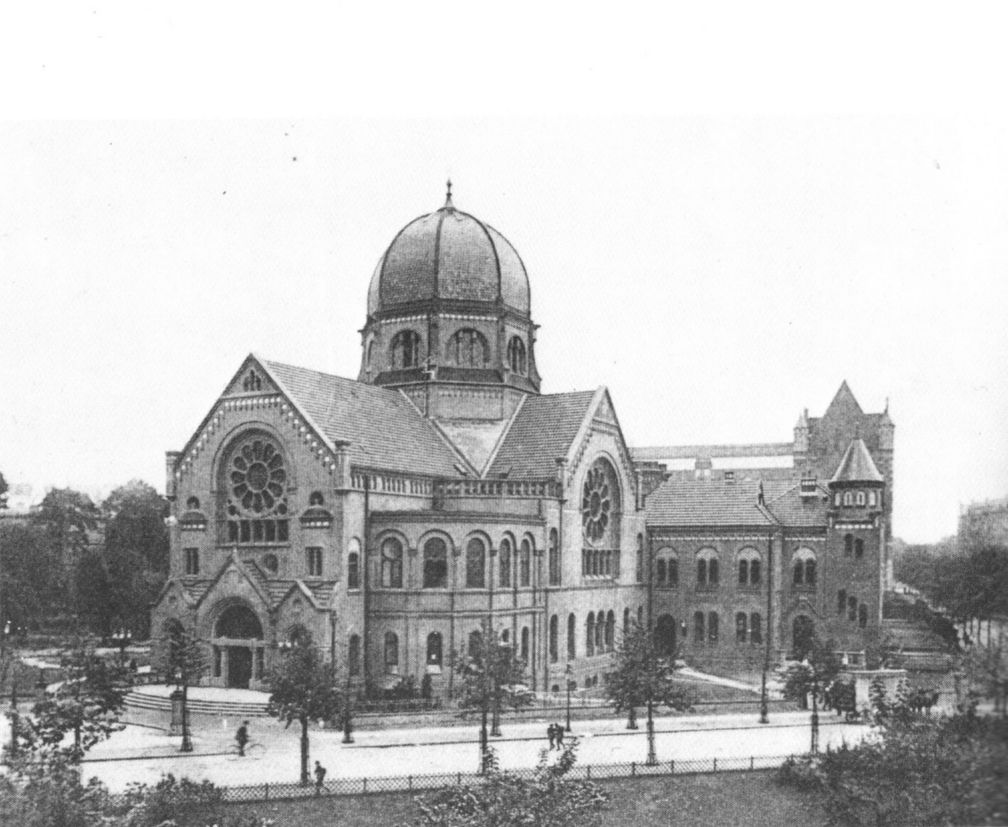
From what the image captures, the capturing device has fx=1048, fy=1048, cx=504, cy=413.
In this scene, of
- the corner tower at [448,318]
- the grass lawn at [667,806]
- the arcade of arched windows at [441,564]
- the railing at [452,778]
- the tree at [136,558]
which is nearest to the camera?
the grass lawn at [667,806]

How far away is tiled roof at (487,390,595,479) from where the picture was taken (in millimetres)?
57250

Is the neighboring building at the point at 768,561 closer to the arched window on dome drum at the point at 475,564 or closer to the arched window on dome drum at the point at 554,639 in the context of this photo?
the arched window on dome drum at the point at 554,639

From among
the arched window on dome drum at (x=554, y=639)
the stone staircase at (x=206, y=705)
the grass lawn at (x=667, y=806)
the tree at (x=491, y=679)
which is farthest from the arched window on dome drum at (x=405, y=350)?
the grass lawn at (x=667, y=806)

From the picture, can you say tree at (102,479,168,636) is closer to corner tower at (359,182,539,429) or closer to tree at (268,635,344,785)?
corner tower at (359,182,539,429)

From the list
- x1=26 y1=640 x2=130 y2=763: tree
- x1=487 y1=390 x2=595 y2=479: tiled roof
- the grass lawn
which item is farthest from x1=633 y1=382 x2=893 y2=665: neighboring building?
x1=26 y1=640 x2=130 y2=763: tree

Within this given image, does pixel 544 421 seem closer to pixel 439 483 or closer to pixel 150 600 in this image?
pixel 439 483

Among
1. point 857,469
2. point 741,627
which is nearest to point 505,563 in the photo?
point 741,627

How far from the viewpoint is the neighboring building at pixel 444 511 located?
4847cm

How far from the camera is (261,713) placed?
43406 mm

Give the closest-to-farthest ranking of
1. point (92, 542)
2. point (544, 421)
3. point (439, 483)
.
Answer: point (439, 483), point (544, 421), point (92, 542)

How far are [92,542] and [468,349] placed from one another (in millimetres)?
41776

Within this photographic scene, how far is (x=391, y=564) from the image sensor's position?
49.6 meters

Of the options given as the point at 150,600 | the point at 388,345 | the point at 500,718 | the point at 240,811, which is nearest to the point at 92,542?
the point at 150,600

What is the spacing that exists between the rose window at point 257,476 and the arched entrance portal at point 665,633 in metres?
28.4
